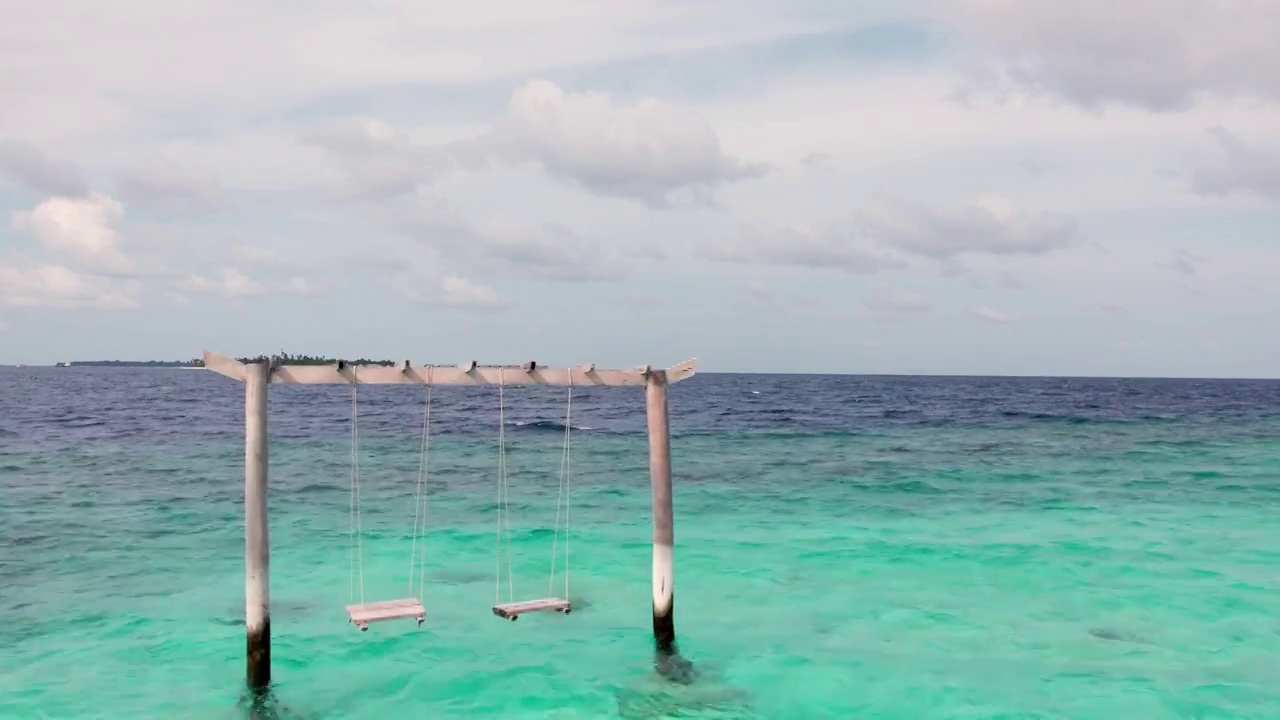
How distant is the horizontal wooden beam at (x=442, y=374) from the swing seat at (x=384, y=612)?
2.67 m

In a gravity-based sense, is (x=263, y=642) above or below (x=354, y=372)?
below

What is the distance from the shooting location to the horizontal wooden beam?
11.3m

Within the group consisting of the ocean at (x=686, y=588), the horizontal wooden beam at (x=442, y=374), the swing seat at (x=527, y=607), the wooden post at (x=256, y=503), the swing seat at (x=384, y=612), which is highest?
the horizontal wooden beam at (x=442, y=374)

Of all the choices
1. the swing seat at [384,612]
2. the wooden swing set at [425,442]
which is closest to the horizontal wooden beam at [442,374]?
the wooden swing set at [425,442]

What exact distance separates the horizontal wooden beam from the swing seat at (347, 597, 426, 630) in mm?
2673

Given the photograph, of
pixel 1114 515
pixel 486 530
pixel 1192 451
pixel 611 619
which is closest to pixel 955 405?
pixel 1192 451

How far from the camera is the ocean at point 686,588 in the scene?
13.0 meters

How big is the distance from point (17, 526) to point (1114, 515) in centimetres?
2744

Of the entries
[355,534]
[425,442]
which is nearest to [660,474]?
[425,442]

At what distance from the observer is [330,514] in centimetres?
2588

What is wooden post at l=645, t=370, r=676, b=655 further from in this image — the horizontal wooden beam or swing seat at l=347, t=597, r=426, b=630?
swing seat at l=347, t=597, r=426, b=630

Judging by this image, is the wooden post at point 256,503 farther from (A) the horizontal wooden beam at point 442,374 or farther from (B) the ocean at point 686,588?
(B) the ocean at point 686,588

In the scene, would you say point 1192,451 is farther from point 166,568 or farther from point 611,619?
point 166,568

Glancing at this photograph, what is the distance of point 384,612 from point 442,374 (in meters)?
2.92
